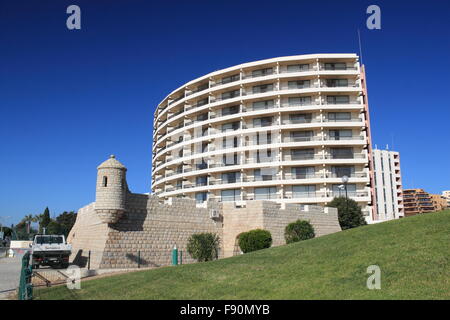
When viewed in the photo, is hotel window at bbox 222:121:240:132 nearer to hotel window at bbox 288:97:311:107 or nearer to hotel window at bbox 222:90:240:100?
hotel window at bbox 222:90:240:100

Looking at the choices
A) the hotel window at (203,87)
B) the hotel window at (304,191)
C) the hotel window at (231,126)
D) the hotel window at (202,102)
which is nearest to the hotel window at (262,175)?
the hotel window at (304,191)

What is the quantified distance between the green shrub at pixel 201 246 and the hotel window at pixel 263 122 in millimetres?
28595

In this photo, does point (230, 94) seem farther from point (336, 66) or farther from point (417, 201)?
point (417, 201)

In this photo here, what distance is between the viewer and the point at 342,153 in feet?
153

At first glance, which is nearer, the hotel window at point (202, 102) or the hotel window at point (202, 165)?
the hotel window at point (202, 165)

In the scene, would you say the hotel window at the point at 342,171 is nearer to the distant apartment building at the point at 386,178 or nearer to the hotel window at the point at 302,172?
the hotel window at the point at 302,172

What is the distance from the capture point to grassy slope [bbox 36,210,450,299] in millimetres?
8539

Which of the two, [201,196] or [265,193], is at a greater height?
[201,196]

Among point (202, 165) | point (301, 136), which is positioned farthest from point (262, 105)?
point (202, 165)

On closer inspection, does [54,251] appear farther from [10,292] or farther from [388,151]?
[388,151]

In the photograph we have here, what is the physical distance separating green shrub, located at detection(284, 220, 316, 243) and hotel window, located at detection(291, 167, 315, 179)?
66.1 feet

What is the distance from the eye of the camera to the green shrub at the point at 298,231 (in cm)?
2514

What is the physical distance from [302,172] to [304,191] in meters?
2.61
